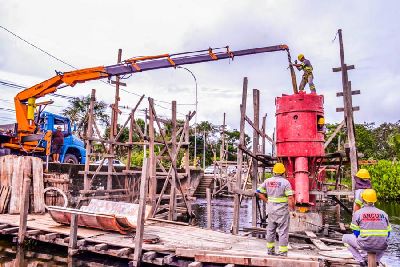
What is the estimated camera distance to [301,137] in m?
10.7

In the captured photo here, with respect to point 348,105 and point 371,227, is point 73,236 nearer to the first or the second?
point 371,227

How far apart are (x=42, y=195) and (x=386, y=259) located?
12.1m

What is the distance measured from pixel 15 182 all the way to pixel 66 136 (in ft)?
26.4

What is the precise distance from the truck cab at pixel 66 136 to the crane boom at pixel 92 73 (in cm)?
158

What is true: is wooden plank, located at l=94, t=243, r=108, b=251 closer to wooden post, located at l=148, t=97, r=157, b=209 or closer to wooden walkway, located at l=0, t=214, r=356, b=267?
wooden walkway, located at l=0, t=214, r=356, b=267

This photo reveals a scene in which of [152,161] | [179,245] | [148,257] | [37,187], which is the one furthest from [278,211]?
[37,187]

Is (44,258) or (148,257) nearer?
(148,257)

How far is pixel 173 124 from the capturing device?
595 inches

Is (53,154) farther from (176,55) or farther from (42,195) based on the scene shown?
(176,55)

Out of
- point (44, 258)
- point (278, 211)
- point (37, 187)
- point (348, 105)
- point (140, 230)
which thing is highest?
point (348, 105)

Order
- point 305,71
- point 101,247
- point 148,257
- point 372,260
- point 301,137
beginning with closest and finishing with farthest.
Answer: point 372,260, point 148,257, point 101,247, point 301,137, point 305,71

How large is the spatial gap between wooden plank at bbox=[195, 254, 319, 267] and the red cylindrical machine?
3.70 meters

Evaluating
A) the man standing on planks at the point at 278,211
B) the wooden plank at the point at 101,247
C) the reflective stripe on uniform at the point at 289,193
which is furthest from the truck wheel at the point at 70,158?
the reflective stripe on uniform at the point at 289,193

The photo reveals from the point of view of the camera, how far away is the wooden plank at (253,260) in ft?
22.8
